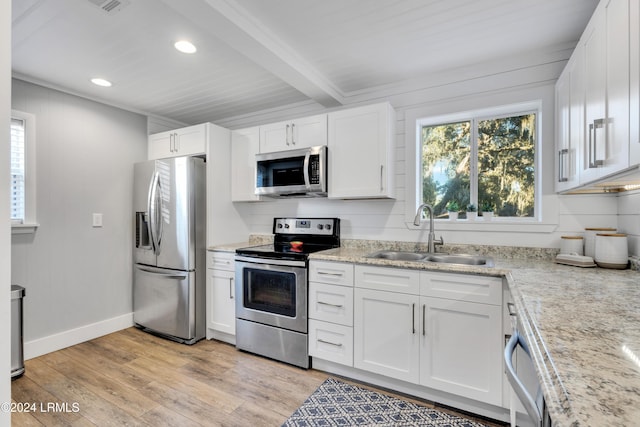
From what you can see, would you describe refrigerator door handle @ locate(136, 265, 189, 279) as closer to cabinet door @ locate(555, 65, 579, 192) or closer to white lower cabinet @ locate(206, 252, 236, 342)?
white lower cabinet @ locate(206, 252, 236, 342)

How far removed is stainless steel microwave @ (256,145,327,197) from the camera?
109 inches

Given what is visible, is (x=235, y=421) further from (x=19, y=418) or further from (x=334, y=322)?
(x=19, y=418)

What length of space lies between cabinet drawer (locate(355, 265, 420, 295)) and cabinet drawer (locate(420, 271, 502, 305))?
6 cm

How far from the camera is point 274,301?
2645mm

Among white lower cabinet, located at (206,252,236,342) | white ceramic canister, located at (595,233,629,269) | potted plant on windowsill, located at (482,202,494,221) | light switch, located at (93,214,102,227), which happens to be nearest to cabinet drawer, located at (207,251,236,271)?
white lower cabinet, located at (206,252,236,342)

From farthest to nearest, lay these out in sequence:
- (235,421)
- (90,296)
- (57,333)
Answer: (90,296) → (57,333) → (235,421)

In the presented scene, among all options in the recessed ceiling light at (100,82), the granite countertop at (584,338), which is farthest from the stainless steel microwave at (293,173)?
the granite countertop at (584,338)

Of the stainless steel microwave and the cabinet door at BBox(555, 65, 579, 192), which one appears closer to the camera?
the cabinet door at BBox(555, 65, 579, 192)

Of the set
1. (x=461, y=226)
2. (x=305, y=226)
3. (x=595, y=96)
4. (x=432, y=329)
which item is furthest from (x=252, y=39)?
(x=432, y=329)

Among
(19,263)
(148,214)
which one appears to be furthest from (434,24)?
(19,263)

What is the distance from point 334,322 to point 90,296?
2522mm

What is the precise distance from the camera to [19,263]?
2.64 meters

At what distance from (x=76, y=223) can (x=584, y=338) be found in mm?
3790

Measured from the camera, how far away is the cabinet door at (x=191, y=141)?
317 centimetres
